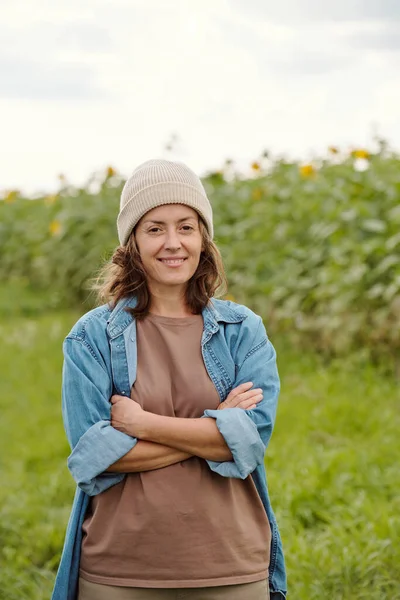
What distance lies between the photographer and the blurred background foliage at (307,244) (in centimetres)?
616

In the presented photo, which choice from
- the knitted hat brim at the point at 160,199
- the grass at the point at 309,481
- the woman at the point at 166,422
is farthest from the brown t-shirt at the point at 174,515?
the grass at the point at 309,481

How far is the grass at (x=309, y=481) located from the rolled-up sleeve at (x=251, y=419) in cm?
127

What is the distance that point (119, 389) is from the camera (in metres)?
2.51

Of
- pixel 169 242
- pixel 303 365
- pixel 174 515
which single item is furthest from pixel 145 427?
pixel 303 365

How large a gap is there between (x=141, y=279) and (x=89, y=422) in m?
0.40

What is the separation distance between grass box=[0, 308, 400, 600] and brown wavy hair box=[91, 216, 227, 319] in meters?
1.41

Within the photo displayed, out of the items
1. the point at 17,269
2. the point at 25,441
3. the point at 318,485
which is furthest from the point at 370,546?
the point at 17,269

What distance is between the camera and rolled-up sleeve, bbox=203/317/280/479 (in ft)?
7.97

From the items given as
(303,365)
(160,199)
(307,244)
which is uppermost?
(307,244)

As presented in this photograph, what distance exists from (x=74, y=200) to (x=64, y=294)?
994mm

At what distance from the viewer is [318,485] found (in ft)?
14.8

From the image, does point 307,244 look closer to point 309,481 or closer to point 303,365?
point 303,365

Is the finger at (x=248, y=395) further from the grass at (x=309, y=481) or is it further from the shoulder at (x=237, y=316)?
the grass at (x=309, y=481)

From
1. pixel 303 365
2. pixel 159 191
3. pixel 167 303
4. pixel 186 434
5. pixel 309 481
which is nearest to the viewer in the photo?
pixel 186 434
